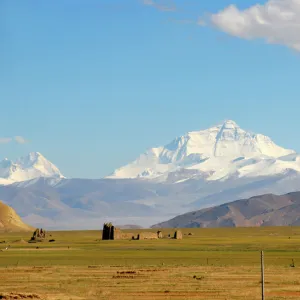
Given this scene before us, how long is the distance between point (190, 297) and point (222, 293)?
11.1 feet

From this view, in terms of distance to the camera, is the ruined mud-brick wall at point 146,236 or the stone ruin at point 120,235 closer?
the ruined mud-brick wall at point 146,236

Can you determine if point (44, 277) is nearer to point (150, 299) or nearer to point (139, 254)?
point (150, 299)

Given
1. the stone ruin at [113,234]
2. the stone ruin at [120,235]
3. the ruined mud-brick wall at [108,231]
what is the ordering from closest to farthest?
the stone ruin at [120,235]
the stone ruin at [113,234]
the ruined mud-brick wall at [108,231]

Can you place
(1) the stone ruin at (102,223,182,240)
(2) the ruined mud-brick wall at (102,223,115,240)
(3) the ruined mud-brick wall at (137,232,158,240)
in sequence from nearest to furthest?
1. (3) the ruined mud-brick wall at (137,232,158,240)
2. (1) the stone ruin at (102,223,182,240)
3. (2) the ruined mud-brick wall at (102,223,115,240)

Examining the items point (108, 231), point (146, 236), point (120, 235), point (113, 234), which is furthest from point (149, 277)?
point (108, 231)

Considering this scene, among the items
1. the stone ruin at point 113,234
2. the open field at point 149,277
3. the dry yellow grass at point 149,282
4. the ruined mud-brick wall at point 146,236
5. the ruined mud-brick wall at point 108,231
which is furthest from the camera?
the ruined mud-brick wall at point 108,231

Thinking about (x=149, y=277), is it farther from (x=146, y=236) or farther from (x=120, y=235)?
(x=146, y=236)

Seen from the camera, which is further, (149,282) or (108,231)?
(108,231)

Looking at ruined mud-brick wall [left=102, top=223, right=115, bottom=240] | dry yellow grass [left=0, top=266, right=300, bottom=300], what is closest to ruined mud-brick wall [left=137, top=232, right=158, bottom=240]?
ruined mud-brick wall [left=102, top=223, right=115, bottom=240]

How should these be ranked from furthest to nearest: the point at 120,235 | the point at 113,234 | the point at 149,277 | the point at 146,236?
1. the point at 146,236
2. the point at 120,235
3. the point at 113,234
4. the point at 149,277

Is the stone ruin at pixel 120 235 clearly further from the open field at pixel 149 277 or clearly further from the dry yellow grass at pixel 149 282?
the dry yellow grass at pixel 149 282

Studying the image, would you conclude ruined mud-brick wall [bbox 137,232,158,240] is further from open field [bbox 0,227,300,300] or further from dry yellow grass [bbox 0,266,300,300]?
dry yellow grass [bbox 0,266,300,300]

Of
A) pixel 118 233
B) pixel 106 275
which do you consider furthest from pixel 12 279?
pixel 118 233

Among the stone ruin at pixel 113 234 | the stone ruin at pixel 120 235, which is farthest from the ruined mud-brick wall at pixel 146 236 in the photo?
the stone ruin at pixel 113 234
